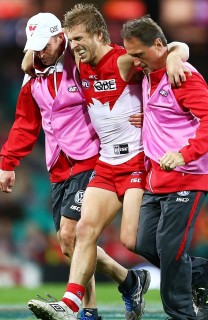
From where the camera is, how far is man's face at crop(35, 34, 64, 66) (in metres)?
7.65

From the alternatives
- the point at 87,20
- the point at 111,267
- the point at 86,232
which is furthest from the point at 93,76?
the point at 111,267

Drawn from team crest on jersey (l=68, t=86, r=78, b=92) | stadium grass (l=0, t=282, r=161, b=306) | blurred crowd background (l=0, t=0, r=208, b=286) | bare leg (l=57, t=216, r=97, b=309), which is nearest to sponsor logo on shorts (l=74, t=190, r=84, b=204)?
bare leg (l=57, t=216, r=97, b=309)

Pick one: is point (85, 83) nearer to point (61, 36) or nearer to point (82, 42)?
point (82, 42)

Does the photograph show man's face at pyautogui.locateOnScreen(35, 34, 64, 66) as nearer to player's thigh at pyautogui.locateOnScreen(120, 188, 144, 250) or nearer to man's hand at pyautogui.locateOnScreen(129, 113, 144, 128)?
man's hand at pyautogui.locateOnScreen(129, 113, 144, 128)

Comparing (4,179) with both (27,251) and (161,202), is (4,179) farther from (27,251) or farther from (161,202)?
(27,251)

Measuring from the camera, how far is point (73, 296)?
22.6 ft

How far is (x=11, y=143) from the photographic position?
821 centimetres

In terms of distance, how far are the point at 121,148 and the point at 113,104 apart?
0.35 meters

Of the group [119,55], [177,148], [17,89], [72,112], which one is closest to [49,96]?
[72,112]

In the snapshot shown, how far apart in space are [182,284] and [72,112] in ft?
5.87

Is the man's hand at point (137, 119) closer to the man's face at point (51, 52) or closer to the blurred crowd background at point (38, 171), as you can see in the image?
the man's face at point (51, 52)

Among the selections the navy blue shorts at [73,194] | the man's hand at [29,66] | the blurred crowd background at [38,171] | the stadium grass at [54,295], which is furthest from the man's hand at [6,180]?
the blurred crowd background at [38,171]

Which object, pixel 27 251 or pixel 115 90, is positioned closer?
pixel 115 90

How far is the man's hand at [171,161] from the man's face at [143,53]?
772 mm
